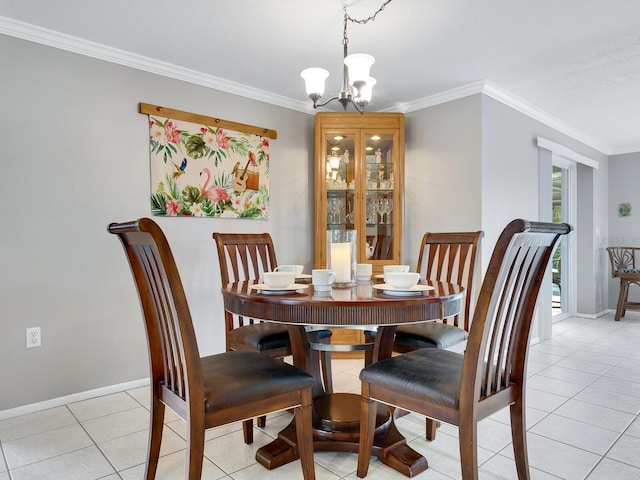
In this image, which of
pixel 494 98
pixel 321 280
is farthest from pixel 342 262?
pixel 494 98

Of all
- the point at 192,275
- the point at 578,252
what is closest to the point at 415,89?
the point at 192,275

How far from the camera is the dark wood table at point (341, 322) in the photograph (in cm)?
140

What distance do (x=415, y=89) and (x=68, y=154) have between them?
2615 millimetres

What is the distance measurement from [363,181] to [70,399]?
2.66 meters

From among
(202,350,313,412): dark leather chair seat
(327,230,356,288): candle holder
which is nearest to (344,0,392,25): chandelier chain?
(327,230,356,288): candle holder

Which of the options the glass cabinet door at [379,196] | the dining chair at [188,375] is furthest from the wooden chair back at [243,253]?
the glass cabinet door at [379,196]

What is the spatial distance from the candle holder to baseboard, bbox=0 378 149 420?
1.79 meters

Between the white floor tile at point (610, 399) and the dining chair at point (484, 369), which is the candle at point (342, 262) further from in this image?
the white floor tile at point (610, 399)

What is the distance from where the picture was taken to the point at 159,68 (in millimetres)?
2895

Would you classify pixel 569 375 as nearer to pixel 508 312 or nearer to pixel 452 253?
pixel 452 253

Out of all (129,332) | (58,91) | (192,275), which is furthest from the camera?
(192,275)

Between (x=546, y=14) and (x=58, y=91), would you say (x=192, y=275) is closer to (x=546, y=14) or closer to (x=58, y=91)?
(x=58, y=91)

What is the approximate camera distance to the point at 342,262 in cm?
186

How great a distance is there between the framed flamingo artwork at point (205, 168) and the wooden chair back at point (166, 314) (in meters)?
1.52
